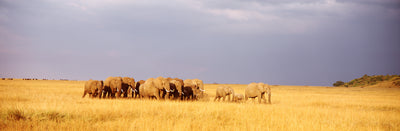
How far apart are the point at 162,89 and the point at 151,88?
79 cm

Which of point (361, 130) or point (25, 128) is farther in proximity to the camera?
point (361, 130)

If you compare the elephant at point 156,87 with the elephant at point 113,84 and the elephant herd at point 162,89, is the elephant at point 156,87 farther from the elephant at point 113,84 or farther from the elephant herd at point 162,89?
the elephant at point 113,84

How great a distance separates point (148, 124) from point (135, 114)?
6.95 feet

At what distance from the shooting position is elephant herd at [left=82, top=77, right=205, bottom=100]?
20391 mm

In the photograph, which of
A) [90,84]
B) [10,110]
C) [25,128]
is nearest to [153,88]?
[90,84]

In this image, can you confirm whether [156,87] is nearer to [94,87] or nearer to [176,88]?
[176,88]

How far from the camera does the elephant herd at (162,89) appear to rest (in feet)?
67.1

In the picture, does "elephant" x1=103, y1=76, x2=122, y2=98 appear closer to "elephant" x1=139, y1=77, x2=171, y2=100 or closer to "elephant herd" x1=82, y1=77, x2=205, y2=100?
"elephant herd" x1=82, y1=77, x2=205, y2=100

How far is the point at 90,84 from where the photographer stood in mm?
20734

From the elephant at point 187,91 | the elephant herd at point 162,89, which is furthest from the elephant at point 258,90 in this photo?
the elephant at point 187,91

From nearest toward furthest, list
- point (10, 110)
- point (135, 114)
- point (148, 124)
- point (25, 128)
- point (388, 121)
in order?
1. point (25, 128)
2. point (148, 124)
3. point (10, 110)
4. point (135, 114)
5. point (388, 121)

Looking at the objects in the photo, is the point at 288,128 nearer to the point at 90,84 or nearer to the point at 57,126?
the point at 57,126

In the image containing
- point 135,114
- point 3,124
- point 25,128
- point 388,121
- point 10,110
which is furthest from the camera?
point 388,121

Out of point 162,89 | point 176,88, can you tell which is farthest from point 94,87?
point 176,88
